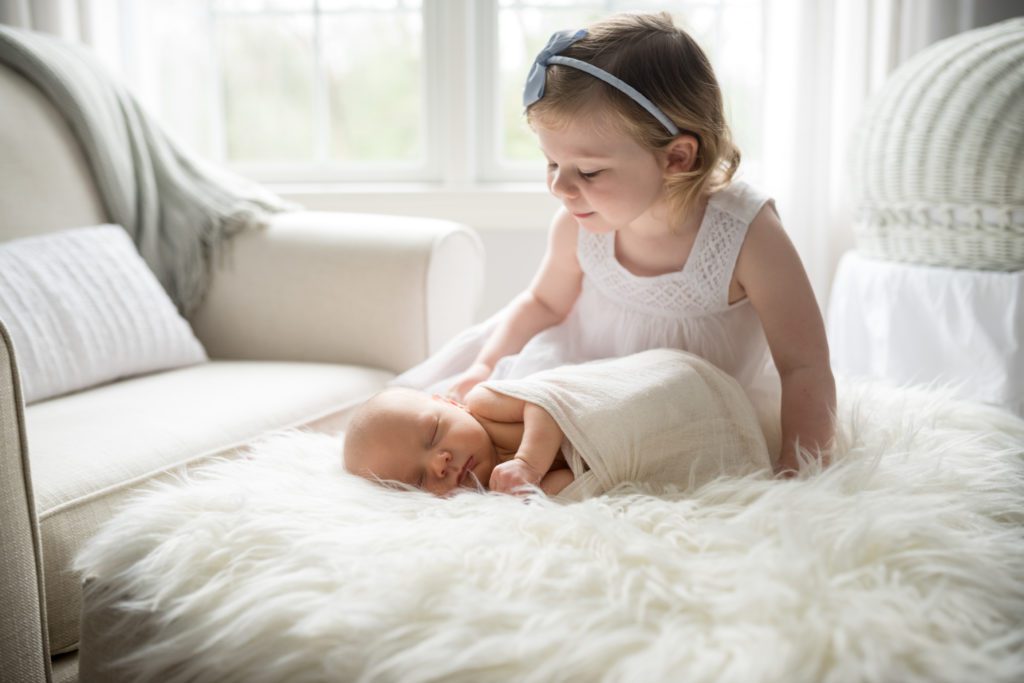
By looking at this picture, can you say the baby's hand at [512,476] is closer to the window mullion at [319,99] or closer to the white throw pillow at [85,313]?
the white throw pillow at [85,313]

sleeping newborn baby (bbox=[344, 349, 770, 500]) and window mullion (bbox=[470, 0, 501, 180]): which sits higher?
window mullion (bbox=[470, 0, 501, 180])

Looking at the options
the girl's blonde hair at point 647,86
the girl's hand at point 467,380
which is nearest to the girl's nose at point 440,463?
the girl's hand at point 467,380

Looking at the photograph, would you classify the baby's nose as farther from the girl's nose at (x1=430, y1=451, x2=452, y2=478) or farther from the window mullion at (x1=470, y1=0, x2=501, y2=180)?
the window mullion at (x1=470, y1=0, x2=501, y2=180)

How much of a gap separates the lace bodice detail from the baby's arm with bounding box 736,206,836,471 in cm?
3

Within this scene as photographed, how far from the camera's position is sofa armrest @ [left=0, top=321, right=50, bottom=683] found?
103 centimetres

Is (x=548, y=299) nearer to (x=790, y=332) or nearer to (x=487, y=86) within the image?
(x=790, y=332)

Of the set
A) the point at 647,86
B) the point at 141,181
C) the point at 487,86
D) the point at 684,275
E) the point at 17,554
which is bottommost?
the point at 17,554

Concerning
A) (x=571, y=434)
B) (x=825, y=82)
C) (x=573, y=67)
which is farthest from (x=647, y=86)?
(x=825, y=82)

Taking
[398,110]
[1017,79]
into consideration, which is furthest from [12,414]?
[398,110]

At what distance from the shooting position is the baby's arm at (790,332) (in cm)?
124

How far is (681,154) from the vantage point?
129 centimetres

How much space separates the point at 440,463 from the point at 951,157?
1268mm

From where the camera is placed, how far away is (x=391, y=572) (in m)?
0.84

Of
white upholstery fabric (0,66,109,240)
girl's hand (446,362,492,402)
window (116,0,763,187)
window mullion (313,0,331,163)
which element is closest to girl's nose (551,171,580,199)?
girl's hand (446,362,492,402)
